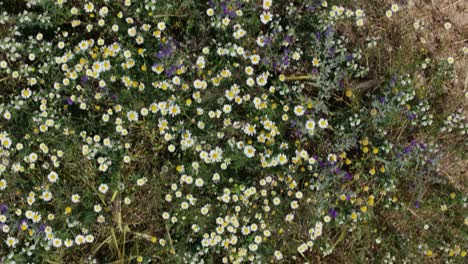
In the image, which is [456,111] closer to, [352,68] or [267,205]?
[352,68]

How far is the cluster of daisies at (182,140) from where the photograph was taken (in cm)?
412

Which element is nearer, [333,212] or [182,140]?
[182,140]

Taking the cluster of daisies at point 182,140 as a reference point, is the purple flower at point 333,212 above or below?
below

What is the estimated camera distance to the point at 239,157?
415cm

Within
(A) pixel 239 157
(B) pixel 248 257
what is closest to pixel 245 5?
(A) pixel 239 157

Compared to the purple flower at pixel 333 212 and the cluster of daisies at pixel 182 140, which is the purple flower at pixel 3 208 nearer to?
the cluster of daisies at pixel 182 140

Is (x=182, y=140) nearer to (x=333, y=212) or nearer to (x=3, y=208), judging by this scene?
(x=333, y=212)

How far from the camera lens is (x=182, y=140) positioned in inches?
161

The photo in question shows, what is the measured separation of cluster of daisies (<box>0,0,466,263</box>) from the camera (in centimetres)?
412

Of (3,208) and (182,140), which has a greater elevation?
(182,140)

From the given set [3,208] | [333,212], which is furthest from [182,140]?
[3,208]

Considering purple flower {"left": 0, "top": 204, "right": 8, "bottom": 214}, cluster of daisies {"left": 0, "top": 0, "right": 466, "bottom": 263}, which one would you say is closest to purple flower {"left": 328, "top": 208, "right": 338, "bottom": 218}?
cluster of daisies {"left": 0, "top": 0, "right": 466, "bottom": 263}

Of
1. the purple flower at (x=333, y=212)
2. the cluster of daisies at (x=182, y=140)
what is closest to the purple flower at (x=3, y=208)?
the cluster of daisies at (x=182, y=140)

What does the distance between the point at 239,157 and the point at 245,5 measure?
131cm
